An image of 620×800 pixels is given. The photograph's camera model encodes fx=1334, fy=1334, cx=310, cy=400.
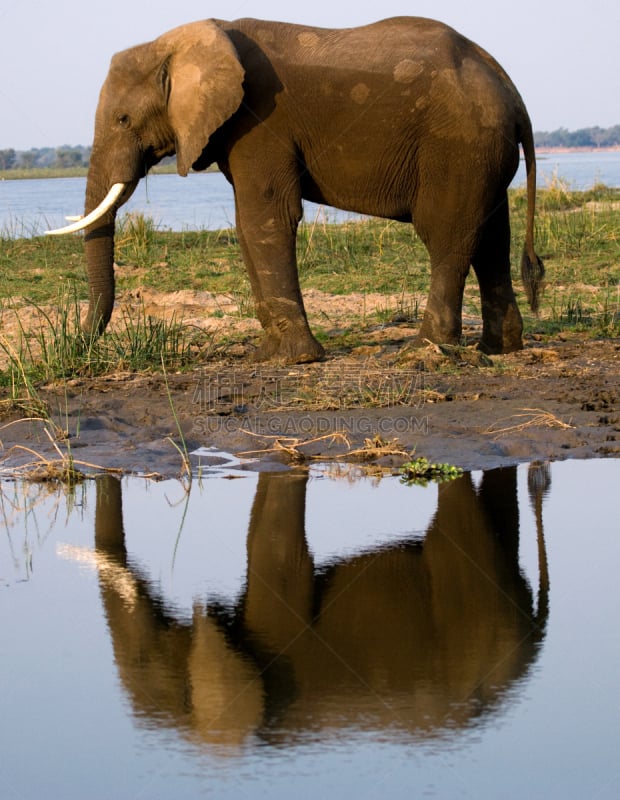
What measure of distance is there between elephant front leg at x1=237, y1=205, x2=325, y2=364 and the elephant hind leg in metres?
1.33

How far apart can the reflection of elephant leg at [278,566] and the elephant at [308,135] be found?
2.82 metres

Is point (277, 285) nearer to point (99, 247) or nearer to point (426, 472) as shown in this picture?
point (99, 247)

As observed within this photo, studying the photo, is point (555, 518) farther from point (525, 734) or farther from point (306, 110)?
point (306, 110)

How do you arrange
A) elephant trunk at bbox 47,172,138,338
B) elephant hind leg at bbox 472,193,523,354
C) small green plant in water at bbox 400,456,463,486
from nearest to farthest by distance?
small green plant in water at bbox 400,456,463,486 < elephant trunk at bbox 47,172,138,338 < elephant hind leg at bbox 472,193,523,354

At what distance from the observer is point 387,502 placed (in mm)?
5930

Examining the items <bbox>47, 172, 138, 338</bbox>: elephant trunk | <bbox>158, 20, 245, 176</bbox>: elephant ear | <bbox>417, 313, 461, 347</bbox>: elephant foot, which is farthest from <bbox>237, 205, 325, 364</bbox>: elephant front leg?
<bbox>47, 172, 138, 338</bbox>: elephant trunk

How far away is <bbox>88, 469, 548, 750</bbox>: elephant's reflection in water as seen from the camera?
3623 millimetres

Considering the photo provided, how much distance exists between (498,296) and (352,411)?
7.37ft

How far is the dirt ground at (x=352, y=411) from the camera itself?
22.6ft

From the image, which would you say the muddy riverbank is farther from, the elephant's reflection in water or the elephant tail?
the elephant's reflection in water

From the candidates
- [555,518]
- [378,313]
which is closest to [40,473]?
[555,518]

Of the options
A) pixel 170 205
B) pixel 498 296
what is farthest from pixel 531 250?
pixel 170 205

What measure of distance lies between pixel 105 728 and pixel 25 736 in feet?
0.70

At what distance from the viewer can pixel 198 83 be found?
8555 mm
